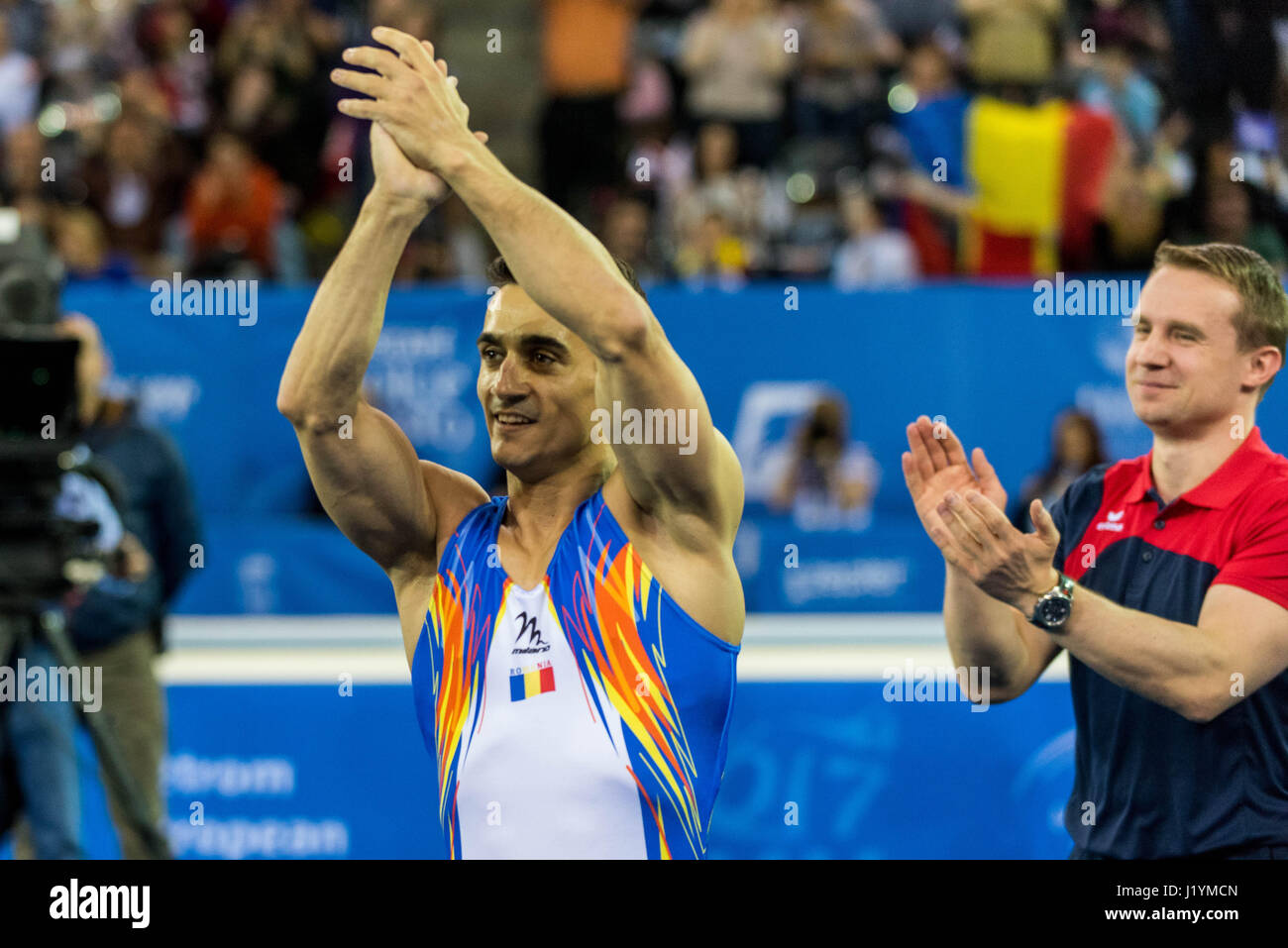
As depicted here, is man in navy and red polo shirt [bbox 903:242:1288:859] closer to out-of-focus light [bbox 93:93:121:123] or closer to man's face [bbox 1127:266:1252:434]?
man's face [bbox 1127:266:1252:434]

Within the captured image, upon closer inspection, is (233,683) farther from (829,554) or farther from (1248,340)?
(1248,340)

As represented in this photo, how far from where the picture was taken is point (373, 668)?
6.40 m

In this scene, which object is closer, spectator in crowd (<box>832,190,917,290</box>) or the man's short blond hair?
the man's short blond hair

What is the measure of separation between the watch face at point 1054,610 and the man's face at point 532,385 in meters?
1.00

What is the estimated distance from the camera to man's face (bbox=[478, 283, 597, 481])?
307 centimetres

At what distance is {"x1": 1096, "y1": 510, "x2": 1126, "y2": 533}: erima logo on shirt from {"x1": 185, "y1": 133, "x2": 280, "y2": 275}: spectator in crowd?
710 centimetres

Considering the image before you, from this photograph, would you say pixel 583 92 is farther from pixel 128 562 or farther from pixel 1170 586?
pixel 1170 586

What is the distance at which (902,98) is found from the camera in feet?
32.8

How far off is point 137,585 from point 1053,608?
13.4 feet

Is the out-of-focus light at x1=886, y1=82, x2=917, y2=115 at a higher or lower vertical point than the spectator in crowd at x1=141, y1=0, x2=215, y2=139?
lower

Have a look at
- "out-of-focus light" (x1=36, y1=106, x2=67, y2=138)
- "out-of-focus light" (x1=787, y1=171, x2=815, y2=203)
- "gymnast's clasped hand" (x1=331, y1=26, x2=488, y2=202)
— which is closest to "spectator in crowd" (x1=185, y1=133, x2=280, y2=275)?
"out-of-focus light" (x1=36, y1=106, x2=67, y2=138)

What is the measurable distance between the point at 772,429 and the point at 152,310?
3356 millimetres

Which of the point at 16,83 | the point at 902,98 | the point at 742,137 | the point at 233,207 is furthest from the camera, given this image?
the point at 16,83

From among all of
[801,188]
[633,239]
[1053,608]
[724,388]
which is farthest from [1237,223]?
[1053,608]
